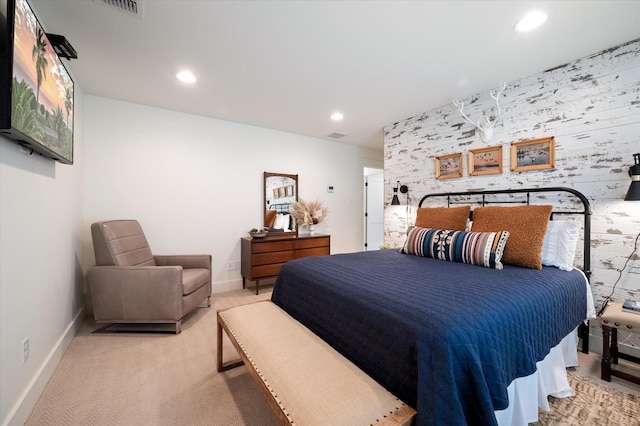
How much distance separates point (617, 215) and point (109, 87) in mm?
4963

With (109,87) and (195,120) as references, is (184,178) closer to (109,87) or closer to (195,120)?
(195,120)

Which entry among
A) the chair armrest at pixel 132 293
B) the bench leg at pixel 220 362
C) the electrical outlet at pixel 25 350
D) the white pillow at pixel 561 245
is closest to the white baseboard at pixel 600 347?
the white pillow at pixel 561 245

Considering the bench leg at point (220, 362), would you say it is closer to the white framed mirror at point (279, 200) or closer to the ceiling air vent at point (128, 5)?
the ceiling air vent at point (128, 5)

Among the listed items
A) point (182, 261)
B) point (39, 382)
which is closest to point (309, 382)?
point (39, 382)

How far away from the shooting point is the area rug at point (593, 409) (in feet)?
4.65

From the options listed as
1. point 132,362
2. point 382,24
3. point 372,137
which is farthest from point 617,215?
point 132,362

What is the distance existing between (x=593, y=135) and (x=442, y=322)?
2428mm

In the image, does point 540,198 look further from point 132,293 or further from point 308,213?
point 132,293

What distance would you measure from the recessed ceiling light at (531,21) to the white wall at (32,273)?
128 inches

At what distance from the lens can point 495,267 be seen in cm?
197

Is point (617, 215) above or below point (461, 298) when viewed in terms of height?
above

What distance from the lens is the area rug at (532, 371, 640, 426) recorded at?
142 cm

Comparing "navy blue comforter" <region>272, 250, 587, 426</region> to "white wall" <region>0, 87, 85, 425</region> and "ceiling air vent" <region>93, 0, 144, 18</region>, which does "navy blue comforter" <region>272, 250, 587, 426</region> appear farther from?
"ceiling air vent" <region>93, 0, 144, 18</region>

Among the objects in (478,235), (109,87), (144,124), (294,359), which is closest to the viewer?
(294,359)
